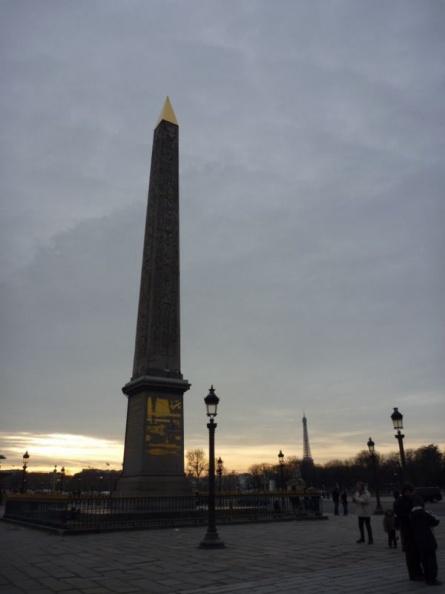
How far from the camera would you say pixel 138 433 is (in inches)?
830

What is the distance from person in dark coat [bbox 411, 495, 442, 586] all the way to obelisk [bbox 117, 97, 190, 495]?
45.5 feet

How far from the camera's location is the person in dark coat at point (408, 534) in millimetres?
8188

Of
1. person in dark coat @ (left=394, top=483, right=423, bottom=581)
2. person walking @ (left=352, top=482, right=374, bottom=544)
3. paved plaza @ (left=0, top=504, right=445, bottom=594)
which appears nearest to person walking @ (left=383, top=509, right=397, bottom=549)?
paved plaza @ (left=0, top=504, right=445, bottom=594)

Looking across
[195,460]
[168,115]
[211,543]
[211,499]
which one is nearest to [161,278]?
[168,115]

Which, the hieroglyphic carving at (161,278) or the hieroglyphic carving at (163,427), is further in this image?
the hieroglyphic carving at (161,278)

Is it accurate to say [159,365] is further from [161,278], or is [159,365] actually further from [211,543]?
[211,543]

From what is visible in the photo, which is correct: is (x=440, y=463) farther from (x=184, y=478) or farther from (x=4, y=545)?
(x=4, y=545)

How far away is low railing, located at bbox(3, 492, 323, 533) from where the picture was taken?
17.4 m

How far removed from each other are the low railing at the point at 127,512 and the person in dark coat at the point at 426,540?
37.8 ft

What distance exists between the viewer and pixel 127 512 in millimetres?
18734

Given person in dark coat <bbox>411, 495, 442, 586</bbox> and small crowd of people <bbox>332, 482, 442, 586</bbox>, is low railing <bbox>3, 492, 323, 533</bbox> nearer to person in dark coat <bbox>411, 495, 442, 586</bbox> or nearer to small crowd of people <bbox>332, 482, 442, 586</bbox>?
small crowd of people <bbox>332, 482, 442, 586</bbox>

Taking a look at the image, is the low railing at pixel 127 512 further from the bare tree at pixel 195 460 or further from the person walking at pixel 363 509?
the bare tree at pixel 195 460

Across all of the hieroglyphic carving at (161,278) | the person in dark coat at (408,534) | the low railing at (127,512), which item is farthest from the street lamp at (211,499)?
the hieroglyphic carving at (161,278)

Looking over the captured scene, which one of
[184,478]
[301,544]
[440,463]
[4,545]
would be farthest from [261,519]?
[440,463]
